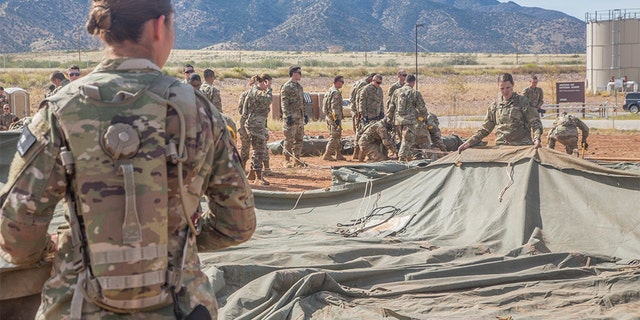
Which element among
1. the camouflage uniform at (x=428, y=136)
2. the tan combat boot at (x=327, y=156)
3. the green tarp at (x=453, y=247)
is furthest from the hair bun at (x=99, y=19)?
the tan combat boot at (x=327, y=156)

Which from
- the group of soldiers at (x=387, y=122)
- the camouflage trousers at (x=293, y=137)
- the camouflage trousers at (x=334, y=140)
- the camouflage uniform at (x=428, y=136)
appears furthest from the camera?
the camouflage trousers at (x=334, y=140)

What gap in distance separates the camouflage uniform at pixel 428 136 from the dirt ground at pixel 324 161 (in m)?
1.52

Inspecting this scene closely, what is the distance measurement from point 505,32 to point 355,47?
48.2m

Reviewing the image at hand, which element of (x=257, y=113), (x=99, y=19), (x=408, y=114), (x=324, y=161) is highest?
(x=99, y=19)

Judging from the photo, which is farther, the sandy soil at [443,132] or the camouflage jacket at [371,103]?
the camouflage jacket at [371,103]

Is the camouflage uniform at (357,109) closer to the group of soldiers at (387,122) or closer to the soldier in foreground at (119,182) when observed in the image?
the group of soldiers at (387,122)

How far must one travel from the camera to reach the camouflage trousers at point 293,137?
15.2m

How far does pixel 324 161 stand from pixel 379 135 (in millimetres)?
1760

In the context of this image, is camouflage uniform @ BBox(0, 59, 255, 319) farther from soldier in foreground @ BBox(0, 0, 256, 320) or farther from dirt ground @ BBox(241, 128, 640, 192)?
dirt ground @ BBox(241, 128, 640, 192)

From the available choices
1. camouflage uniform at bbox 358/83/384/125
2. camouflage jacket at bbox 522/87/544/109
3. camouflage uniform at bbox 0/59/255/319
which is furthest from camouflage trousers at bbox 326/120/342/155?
camouflage uniform at bbox 0/59/255/319

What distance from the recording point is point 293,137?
15438mm

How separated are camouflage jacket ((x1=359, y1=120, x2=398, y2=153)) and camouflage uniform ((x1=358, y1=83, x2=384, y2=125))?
278 millimetres

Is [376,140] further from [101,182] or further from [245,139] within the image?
[101,182]

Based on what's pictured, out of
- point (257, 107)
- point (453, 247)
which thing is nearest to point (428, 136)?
point (257, 107)
